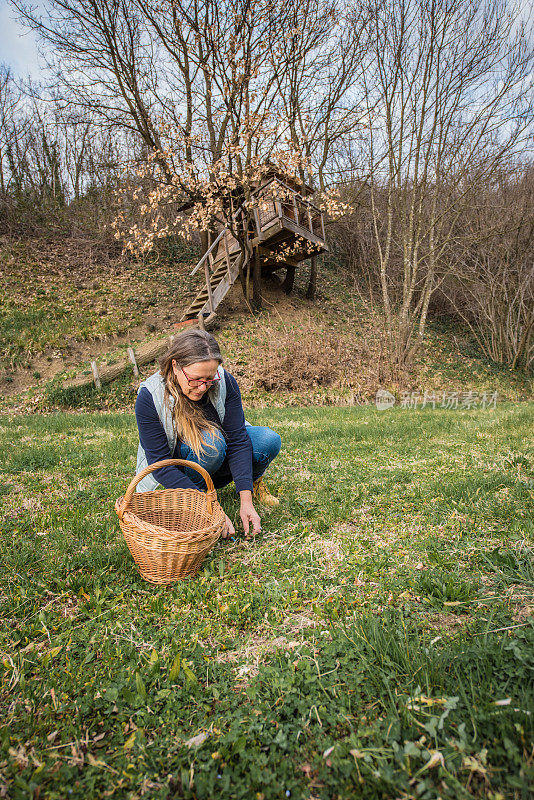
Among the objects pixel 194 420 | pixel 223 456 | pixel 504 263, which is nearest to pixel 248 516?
pixel 223 456

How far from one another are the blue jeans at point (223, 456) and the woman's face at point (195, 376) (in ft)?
1.27

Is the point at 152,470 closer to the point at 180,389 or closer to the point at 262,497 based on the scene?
the point at 180,389

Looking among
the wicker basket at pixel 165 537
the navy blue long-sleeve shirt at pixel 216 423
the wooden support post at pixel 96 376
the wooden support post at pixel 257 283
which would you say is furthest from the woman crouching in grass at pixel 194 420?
the wooden support post at pixel 257 283

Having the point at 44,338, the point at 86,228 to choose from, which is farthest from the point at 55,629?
the point at 86,228

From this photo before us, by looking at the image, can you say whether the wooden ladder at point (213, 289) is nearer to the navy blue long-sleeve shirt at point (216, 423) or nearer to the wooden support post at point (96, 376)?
the wooden support post at point (96, 376)

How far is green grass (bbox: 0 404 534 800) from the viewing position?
4.09 ft

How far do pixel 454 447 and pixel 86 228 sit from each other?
20.8 m

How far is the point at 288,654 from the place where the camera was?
177 centimetres

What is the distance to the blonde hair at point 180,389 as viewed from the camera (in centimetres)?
256

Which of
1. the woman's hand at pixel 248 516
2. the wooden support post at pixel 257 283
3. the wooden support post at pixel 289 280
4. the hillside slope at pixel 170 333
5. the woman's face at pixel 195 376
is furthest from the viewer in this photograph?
the wooden support post at pixel 289 280

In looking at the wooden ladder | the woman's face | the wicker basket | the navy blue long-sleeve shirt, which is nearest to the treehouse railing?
the wooden ladder

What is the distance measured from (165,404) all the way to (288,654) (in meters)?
1.64

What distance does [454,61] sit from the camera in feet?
38.5

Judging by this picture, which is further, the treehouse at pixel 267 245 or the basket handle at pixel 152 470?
the treehouse at pixel 267 245
